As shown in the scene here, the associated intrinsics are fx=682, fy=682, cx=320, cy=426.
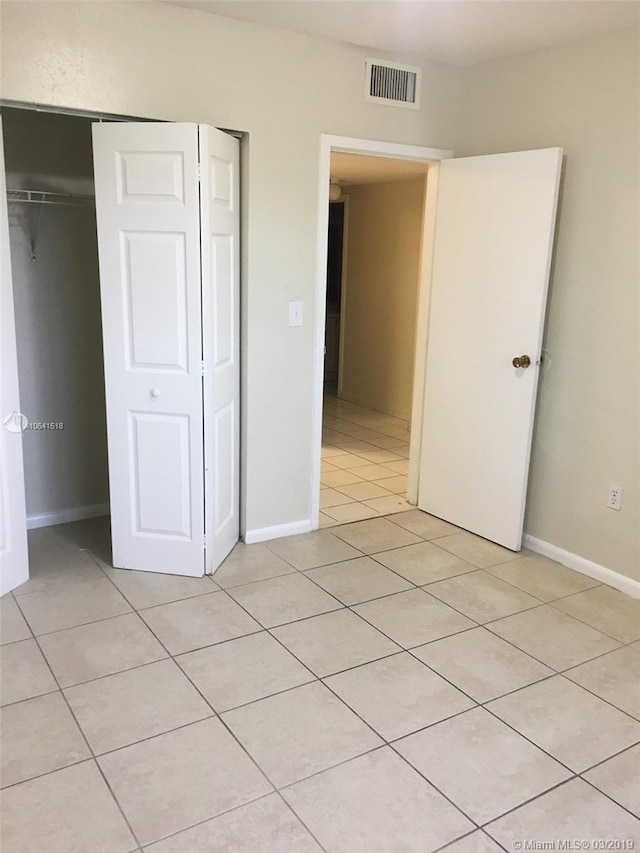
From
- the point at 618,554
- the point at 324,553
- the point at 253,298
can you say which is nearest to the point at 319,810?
the point at 324,553

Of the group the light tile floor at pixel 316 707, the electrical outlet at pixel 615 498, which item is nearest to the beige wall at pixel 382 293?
the electrical outlet at pixel 615 498

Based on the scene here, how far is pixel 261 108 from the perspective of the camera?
3.11 m

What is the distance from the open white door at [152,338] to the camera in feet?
9.08

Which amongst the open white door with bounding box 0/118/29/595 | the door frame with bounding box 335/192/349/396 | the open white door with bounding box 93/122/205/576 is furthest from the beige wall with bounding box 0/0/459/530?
the door frame with bounding box 335/192/349/396

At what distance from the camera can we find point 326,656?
2.57 meters

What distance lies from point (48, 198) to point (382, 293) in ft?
12.0

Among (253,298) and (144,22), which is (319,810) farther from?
(144,22)

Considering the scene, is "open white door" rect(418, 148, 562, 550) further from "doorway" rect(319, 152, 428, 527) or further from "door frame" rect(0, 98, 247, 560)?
"door frame" rect(0, 98, 247, 560)

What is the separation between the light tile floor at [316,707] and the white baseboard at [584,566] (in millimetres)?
57

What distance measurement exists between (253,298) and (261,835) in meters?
2.26

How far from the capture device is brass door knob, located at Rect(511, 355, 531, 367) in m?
3.34

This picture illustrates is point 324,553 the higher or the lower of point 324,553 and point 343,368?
the lower

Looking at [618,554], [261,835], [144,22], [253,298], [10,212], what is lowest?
[261,835]

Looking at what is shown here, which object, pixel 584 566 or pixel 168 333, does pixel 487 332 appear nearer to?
pixel 584 566
